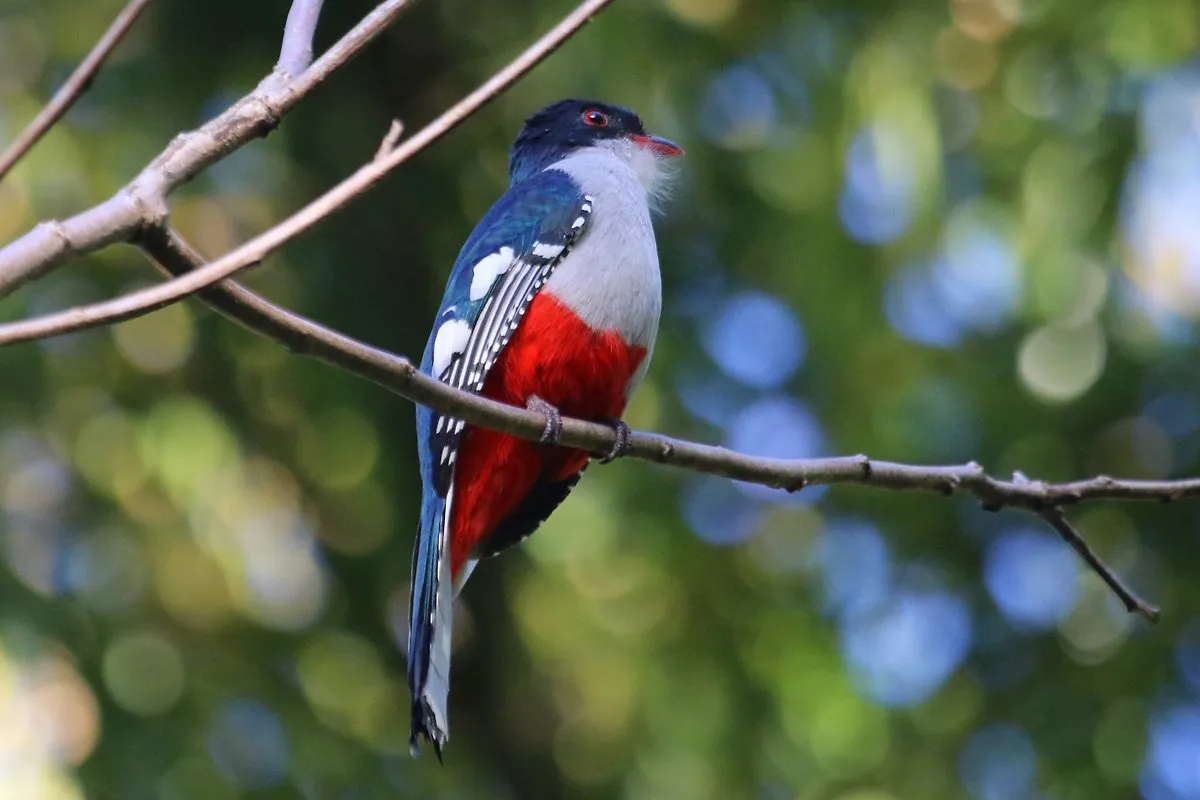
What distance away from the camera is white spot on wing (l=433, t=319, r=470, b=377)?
361 centimetres

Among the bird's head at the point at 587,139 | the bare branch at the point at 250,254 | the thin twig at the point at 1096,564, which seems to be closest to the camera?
the bare branch at the point at 250,254

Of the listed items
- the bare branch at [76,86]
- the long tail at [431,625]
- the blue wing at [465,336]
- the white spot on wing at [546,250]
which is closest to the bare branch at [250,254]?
the bare branch at [76,86]

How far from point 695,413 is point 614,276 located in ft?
5.95

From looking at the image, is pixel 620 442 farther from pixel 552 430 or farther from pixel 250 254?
pixel 250 254

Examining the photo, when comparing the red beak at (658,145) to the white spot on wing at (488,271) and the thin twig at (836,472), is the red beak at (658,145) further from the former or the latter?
the thin twig at (836,472)

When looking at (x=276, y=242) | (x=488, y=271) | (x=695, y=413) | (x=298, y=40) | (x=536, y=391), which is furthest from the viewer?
(x=695, y=413)

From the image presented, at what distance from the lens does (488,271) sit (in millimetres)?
3736

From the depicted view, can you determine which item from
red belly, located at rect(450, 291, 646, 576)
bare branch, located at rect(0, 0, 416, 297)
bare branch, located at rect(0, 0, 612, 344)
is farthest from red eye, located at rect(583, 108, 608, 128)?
bare branch, located at rect(0, 0, 612, 344)

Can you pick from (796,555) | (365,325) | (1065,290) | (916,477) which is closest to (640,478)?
(796,555)

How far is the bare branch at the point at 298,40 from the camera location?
76.5 inches

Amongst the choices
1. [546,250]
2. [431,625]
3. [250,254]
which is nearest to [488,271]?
[546,250]

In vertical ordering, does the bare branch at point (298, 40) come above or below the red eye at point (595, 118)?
above

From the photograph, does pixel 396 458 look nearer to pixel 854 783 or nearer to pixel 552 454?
pixel 552 454

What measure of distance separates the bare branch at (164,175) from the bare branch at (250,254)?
0.04 m
